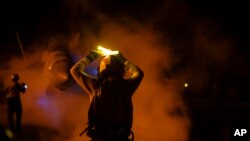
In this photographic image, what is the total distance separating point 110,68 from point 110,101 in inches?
13.3

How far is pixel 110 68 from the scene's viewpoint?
4.67m

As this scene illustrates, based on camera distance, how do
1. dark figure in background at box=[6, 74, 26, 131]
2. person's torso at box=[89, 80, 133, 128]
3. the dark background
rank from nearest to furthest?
person's torso at box=[89, 80, 133, 128] → dark figure in background at box=[6, 74, 26, 131] → the dark background

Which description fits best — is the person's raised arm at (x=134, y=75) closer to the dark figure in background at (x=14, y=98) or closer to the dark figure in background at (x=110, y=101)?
the dark figure in background at (x=110, y=101)

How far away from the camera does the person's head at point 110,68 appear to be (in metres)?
4.67

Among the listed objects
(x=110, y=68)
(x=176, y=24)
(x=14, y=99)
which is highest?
(x=176, y=24)

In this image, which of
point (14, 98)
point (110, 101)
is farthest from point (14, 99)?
point (110, 101)

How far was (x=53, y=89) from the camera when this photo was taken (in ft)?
44.1

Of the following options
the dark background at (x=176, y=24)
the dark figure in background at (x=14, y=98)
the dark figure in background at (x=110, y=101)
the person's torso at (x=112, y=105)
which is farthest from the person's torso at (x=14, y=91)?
the person's torso at (x=112, y=105)

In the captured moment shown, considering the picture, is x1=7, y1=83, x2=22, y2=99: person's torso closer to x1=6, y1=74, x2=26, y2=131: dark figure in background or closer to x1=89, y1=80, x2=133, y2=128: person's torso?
x1=6, y1=74, x2=26, y2=131: dark figure in background

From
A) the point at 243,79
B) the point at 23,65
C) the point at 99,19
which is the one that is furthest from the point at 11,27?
the point at 243,79

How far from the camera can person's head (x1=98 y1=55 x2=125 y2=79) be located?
4.67 meters

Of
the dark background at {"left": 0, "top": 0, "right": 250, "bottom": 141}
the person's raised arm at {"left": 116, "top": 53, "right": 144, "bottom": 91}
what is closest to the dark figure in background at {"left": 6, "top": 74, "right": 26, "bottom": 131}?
the dark background at {"left": 0, "top": 0, "right": 250, "bottom": 141}

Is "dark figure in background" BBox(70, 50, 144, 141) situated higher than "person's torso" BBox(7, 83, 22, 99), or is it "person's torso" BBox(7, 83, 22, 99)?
"person's torso" BBox(7, 83, 22, 99)

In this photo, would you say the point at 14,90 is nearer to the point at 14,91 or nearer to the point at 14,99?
the point at 14,91
